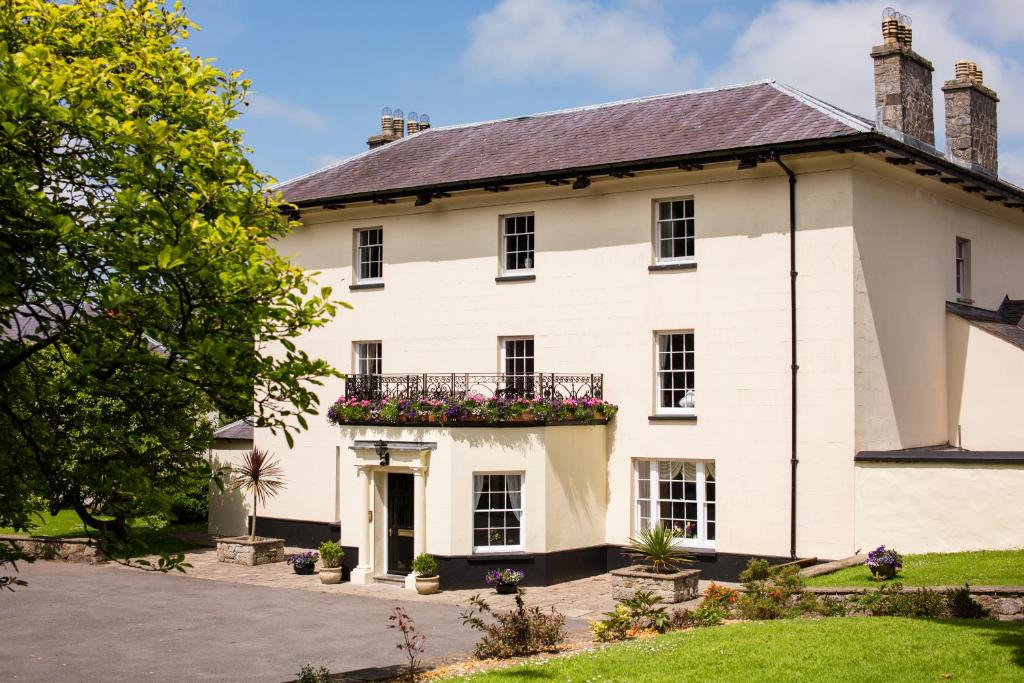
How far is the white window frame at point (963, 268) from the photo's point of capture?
87.8 ft

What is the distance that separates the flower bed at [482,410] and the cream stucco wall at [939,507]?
600cm

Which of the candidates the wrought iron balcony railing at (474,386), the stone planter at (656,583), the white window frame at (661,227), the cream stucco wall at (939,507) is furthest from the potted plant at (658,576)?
the white window frame at (661,227)

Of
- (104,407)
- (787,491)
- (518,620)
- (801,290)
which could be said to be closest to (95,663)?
(104,407)

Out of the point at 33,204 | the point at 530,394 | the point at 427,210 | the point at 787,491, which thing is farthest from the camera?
the point at 427,210

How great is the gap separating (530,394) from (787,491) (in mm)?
5932

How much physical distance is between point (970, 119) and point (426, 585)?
17.7 meters

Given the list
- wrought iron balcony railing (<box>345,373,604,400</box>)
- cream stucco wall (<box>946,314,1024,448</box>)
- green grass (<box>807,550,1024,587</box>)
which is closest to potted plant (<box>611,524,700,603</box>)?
green grass (<box>807,550,1024,587</box>)

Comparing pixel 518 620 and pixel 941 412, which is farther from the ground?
pixel 941 412

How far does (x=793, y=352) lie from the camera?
22.5 meters

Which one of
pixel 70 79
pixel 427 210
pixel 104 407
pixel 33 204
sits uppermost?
pixel 427 210

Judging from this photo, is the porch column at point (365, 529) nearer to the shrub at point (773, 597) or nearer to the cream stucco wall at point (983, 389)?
the shrub at point (773, 597)

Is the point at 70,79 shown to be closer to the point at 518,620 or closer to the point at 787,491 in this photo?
the point at 518,620

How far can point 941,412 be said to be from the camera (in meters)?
25.3

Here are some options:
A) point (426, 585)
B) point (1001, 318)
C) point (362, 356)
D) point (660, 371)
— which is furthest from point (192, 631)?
point (1001, 318)
